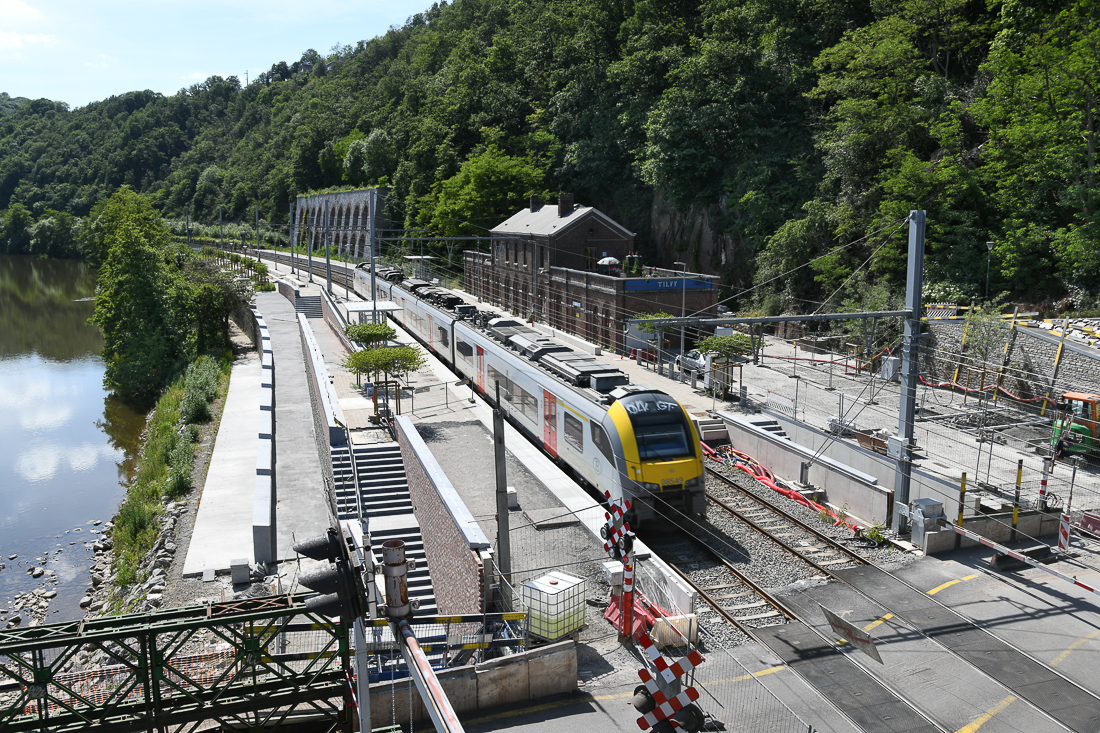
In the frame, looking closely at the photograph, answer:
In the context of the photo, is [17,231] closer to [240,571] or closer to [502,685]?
[240,571]

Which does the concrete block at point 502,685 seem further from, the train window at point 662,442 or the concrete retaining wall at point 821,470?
the concrete retaining wall at point 821,470

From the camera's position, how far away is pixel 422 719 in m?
10.3

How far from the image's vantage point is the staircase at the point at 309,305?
5803 cm

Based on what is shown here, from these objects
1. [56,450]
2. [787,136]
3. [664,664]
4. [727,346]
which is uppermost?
[787,136]

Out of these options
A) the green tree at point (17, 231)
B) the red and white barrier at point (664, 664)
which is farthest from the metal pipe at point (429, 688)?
the green tree at point (17, 231)

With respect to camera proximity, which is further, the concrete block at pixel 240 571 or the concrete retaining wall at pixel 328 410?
the concrete retaining wall at pixel 328 410

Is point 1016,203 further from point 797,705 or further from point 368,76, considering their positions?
point 368,76

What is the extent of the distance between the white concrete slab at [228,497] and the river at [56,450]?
13.1ft

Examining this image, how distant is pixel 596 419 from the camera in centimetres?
1773

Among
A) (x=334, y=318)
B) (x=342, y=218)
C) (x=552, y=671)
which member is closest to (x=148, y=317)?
(x=334, y=318)

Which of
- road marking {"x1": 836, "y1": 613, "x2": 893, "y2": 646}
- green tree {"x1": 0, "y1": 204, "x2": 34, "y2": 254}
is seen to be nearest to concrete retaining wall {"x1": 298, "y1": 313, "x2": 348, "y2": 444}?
road marking {"x1": 836, "y1": 613, "x2": 893, "y2": 646}

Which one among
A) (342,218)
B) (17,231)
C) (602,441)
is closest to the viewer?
(602,441)

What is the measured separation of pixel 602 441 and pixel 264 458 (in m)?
11.9

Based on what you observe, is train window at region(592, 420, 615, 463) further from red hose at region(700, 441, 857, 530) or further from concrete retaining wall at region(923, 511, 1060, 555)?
concrete retaining wall at region(923, 511, 1060, 555)
